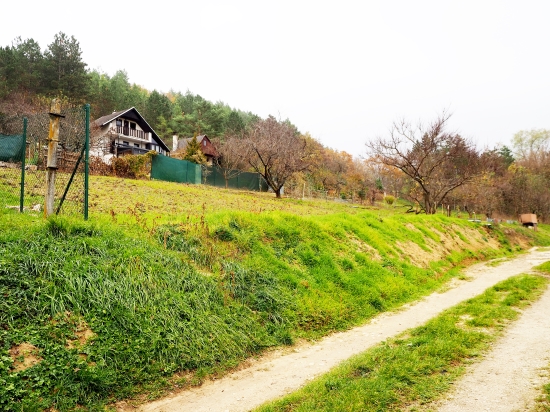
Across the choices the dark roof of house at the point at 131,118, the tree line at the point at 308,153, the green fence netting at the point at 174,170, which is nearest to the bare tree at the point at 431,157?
the tree line at the point at 308,153

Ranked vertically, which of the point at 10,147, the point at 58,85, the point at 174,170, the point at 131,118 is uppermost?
the point at 58,85

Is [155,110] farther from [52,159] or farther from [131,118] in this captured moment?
[52,159]

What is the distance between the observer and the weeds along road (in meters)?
4.26

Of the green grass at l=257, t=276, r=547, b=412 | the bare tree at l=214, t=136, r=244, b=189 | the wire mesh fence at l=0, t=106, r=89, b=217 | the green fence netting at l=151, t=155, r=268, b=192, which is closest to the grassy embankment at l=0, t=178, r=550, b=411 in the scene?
the wire mesh fence at l=0, t=106, r=89, b=217

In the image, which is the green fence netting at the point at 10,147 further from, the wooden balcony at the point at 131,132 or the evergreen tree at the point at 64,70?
the evergreen tree at the point at 64,70

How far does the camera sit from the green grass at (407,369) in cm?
387

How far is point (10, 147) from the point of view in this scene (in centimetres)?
1163

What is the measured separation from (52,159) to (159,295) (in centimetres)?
409

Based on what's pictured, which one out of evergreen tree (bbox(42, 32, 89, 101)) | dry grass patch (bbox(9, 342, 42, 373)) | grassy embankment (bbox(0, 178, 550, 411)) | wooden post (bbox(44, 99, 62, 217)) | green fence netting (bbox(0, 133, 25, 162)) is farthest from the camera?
evergreen tree (bbox(42, 32, 89, 101))

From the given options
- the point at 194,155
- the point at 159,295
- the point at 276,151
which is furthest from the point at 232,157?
the point at 159,295

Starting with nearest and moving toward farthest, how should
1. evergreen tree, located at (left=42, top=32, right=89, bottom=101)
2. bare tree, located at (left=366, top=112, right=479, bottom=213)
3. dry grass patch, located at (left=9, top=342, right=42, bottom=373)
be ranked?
dry grass patch, located at (left=9, top=342, right=42, bottom=373)
bare tree, located at (left=366, top=112, right=479, bottom=213)
evergreen tree, located at (left=42, top=32, right=89, bottom=101)

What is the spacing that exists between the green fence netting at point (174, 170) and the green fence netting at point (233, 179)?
4.50 ft

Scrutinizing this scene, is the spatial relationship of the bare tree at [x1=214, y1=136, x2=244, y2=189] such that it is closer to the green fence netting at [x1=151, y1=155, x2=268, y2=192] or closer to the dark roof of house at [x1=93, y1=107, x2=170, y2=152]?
the green fence netting at [x1=151, y1=155, x2=268, y2=192]

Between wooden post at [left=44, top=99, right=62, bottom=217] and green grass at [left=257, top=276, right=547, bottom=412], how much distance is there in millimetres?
6124
